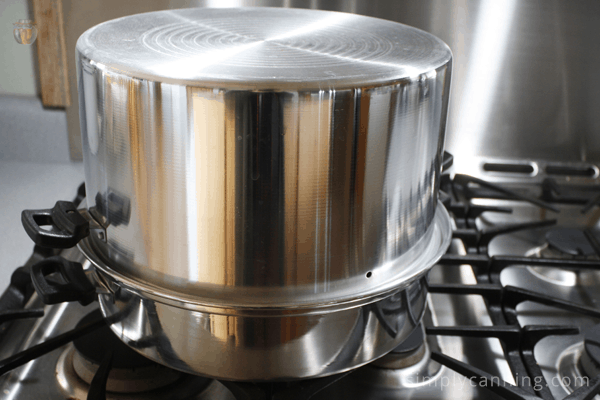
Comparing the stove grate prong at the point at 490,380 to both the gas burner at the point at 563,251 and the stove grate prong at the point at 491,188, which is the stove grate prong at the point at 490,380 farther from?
the stove grate prong at the point at 491,188

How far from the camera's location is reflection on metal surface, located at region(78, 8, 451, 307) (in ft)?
1.17

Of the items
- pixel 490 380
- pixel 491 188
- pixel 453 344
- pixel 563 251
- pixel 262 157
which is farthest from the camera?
pixel 491 188

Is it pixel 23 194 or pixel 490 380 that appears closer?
pixel 490 380

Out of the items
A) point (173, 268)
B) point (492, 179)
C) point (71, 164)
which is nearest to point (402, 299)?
point (173, 268)

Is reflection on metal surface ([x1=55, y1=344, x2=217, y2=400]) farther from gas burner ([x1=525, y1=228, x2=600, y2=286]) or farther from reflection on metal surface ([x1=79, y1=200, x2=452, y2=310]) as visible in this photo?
gas burner ([x1=525, y1=228, x2=600, y2=286])

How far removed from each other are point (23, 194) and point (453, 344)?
25.9 inches

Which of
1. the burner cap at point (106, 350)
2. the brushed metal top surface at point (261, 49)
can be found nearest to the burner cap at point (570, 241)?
the brushed metal top surface at point (261, 49)

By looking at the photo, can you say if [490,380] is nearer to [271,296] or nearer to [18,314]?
[271,296]

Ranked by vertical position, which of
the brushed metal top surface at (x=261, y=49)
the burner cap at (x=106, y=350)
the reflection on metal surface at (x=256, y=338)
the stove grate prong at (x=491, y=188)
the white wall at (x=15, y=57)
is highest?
the brushed metal top surface at (x=261, y=49)

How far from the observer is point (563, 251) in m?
0.75

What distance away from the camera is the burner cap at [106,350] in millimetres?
527

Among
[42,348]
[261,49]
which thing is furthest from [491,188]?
[42,348]

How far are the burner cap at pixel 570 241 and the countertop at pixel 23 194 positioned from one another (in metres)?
0.73

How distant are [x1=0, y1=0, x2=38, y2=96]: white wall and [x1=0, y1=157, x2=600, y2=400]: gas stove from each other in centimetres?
22
